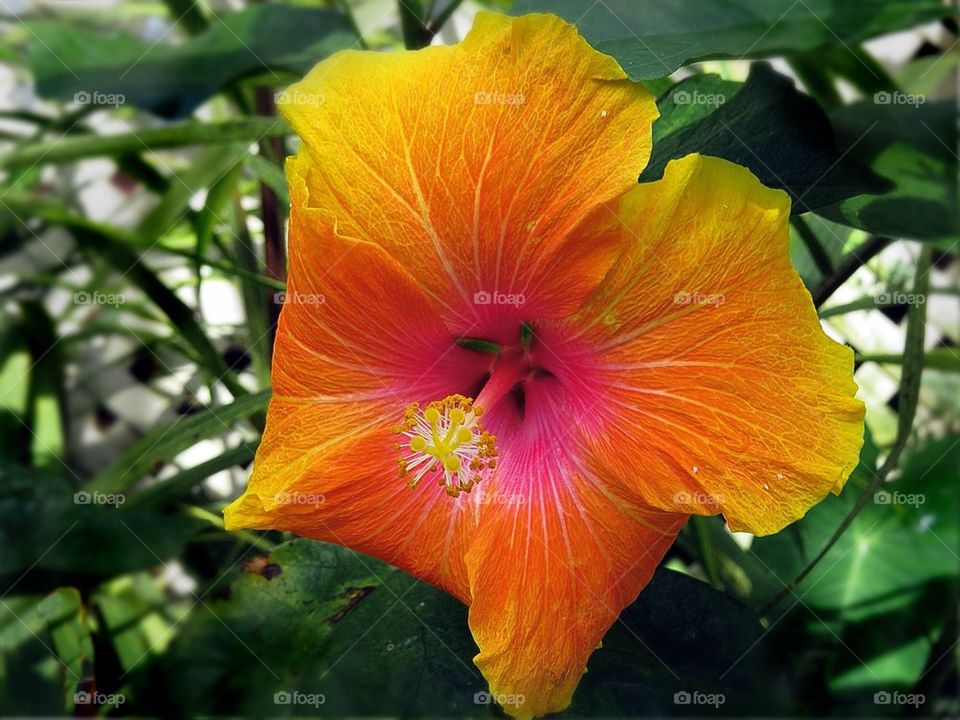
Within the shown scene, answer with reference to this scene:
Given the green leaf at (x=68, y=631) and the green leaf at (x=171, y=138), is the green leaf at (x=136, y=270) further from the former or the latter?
the green leaf at (x=68, y=631)

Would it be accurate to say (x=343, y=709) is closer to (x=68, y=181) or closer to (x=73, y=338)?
(x=73, y=338)

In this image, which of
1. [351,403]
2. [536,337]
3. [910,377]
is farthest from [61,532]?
[910,377]

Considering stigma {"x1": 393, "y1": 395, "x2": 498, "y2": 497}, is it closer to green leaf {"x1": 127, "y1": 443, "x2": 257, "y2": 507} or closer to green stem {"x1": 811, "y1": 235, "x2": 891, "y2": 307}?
green leaf {"x1": 127, "y1": 443, "x2": 257, "y2": 507}

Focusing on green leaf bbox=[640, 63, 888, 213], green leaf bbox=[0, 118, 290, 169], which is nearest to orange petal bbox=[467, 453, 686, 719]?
green leaf bbox=[640, 63, 888, 213]

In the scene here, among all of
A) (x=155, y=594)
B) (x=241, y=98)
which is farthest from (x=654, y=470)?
(x=155, y=594)

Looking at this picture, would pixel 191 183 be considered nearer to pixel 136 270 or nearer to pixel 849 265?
pixel 136 270
